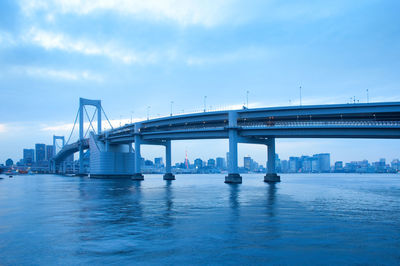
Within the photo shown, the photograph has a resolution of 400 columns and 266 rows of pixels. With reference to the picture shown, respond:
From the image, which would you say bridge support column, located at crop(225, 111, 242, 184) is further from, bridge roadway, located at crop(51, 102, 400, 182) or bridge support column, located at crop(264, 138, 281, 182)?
bridge support column, located at crop(264, 138, 281, 182)

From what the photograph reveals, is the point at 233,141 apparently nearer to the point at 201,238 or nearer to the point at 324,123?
the point at 324,123

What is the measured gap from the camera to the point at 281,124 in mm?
76125

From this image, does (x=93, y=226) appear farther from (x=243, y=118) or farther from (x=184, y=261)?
(x=243, y=118)

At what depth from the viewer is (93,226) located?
2247 cm

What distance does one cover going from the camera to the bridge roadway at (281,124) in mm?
61719

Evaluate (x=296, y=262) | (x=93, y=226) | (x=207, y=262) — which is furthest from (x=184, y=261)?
(x=93, y=226)

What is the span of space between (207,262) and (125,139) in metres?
104

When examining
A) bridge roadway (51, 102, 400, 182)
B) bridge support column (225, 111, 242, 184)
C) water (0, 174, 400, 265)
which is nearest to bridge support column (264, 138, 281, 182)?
bridge roadway (51, 102, 400, 182)

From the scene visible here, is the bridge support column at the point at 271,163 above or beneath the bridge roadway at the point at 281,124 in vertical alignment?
beneath

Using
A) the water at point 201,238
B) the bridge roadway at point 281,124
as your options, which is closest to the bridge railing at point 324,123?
the bridge roadway at point 281,124

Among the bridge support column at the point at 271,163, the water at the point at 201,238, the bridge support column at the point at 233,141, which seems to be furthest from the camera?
the bridge support column at the point at 271,163

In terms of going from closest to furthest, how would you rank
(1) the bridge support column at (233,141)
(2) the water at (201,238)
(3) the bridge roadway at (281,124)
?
(2) the water at (201,238)
(3) the bridge roadway at (281,124)
(1) the bridge support column at (233,141)

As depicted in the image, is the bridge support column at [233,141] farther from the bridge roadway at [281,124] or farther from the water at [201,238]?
the water at [201,238]

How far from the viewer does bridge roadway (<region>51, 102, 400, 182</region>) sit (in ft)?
202
